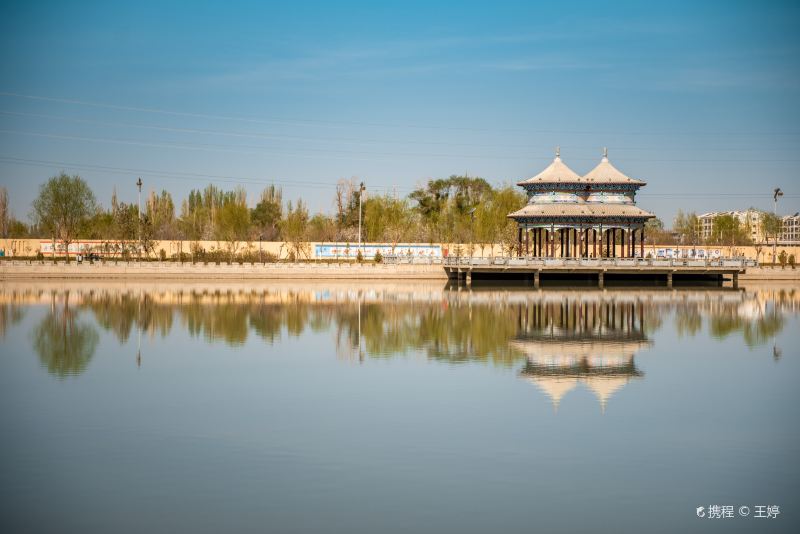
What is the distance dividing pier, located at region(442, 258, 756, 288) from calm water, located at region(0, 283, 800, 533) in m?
26.2

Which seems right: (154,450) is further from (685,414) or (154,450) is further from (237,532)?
(685,414)

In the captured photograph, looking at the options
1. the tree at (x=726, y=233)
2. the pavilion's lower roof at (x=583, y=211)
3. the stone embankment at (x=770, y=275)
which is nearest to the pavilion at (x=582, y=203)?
the pavilion's lower roof at (x=583, y=211)

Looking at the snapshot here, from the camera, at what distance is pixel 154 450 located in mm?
17516

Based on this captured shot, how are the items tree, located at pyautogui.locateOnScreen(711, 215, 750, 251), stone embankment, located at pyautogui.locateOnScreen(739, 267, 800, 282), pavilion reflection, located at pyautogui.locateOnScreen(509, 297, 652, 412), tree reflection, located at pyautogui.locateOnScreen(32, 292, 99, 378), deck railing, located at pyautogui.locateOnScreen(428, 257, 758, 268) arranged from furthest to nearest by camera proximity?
1. tree, located at pyautogui.locateOnScreen(711, 215, 750, 251)
2. stone embankment, located at pyautogui.locateOnScreen(739, 267, 800, 282)
3. deck railing, located at pyautogui.locateOnScreen(428, 257, 758, 268)
4. tree reflection, located at pyautogui.locateOnScreen(32, 292, 99, 378)
5. pavilion reflection, located at pyautogui.locateOnScreen(509, 297, 652, 412)

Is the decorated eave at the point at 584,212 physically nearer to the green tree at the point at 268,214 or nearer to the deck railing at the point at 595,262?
the deck railing at the point at 595,262

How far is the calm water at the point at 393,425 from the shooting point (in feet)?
46.9

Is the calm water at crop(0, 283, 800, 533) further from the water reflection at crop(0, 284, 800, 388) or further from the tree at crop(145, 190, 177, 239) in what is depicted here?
the tree at crop(145, 190, 177, 239)

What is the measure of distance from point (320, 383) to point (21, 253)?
6777cm

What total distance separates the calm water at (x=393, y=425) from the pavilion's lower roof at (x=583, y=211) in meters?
26.9

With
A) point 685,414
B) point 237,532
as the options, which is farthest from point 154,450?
point 685,414

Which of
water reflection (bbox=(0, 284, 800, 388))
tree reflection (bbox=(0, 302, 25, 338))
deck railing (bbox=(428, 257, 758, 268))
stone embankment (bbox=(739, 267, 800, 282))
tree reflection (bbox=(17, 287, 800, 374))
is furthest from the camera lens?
stone embankment (bbox=(739, 267, 800, 282))

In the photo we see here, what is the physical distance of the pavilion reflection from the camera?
25.0m

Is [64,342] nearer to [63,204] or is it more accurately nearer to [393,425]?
[393,425]

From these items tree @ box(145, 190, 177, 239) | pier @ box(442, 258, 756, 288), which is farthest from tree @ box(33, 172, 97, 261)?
pier @ box(442, 258, 756, 288)
